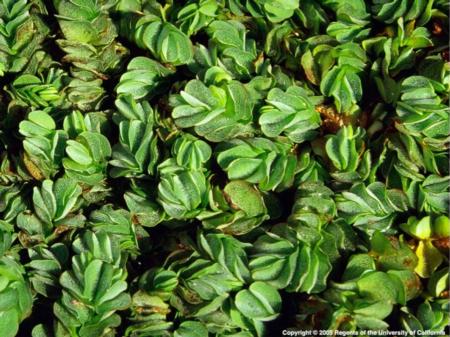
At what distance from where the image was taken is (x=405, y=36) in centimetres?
149

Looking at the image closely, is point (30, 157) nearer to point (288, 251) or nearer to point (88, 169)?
point (88, 169)

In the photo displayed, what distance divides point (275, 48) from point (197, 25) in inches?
6.9

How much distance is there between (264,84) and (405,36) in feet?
1.03

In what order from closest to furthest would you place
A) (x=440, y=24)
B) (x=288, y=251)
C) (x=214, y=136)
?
1. (x=288, y=251)
2. (x=214, y=136)
3. (x=440, y=24)

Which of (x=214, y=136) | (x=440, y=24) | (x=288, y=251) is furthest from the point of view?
(x=440, y=24)

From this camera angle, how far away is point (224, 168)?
1380mm

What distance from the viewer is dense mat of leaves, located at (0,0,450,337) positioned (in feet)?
4.26

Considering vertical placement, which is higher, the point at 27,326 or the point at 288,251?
the point at 288,251

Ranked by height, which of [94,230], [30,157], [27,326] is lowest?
[27,326]

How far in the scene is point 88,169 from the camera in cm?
143

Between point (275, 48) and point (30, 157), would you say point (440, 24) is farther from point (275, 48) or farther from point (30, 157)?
point (30, 157)

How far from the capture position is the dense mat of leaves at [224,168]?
4.26 feet

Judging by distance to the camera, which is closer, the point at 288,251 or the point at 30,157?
the point at 288,251

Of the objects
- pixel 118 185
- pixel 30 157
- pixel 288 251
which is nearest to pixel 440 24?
pixel 288 251
